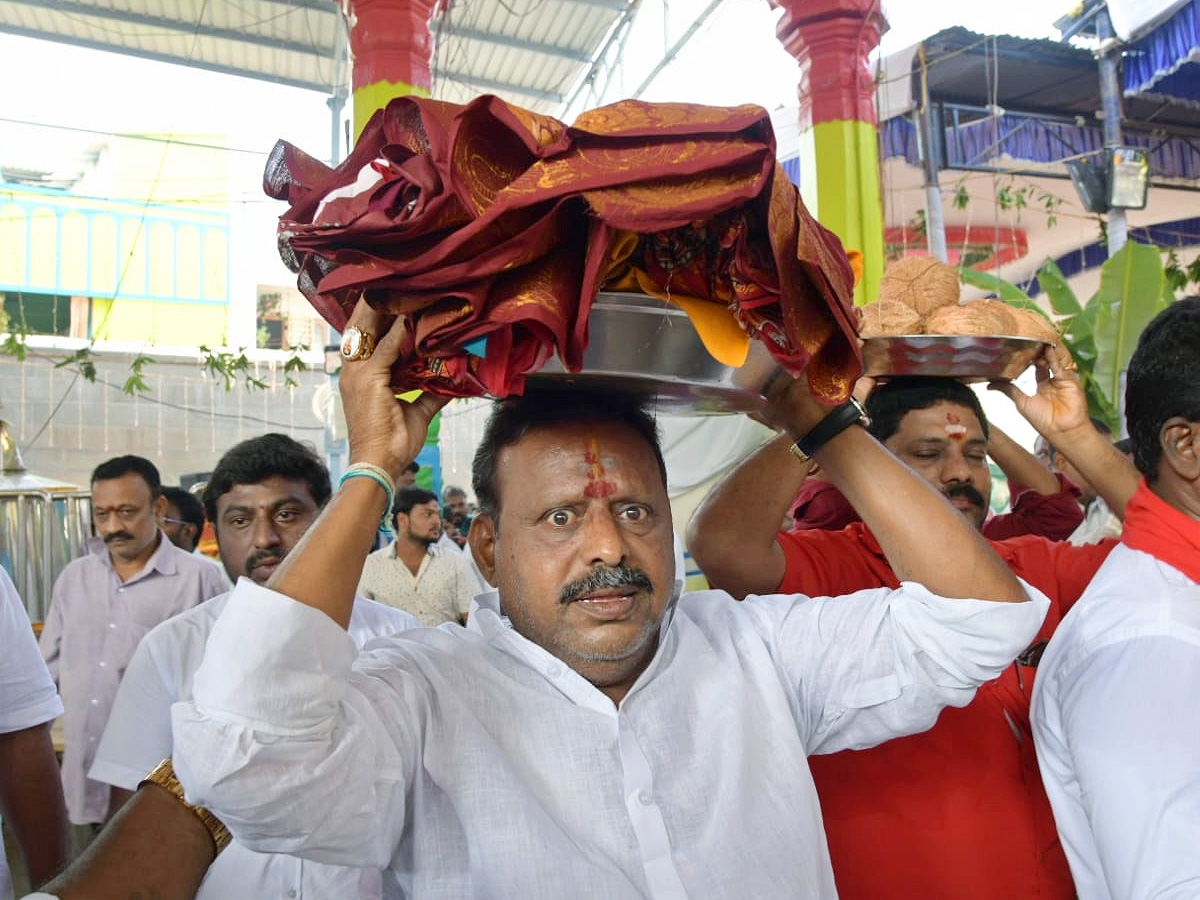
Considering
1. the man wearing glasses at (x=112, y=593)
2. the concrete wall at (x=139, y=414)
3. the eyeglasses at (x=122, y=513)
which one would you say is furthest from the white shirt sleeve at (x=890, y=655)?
the concrete wall at (x=139, y=414)

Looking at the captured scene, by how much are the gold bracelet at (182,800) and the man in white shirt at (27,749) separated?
1.37 m

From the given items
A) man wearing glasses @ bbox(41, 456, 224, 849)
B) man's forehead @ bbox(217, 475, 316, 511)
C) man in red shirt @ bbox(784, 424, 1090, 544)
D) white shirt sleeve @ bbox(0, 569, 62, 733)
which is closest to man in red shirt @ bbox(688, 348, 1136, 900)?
man in red shirt @ bbox(784, 424, 1090, 544)

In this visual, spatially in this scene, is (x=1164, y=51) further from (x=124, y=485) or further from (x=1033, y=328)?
(x=124, y=485)

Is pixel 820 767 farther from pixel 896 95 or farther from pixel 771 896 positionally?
pixel 896 95

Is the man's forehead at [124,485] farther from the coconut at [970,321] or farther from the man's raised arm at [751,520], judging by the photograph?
the coconut at [970,321]

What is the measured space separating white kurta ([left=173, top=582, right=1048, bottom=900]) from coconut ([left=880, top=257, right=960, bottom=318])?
1.93ft

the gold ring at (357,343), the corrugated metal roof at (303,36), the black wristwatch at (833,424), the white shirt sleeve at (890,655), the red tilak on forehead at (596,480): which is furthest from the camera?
the corrugated metal roof at (303,36)

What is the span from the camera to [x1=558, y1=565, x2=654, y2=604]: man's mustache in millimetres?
1503

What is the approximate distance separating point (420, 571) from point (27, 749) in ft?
11.4

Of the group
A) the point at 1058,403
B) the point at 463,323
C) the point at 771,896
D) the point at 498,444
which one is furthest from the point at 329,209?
the point at 1058,403

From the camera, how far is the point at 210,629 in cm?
221

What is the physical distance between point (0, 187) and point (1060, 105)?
39.6 ft

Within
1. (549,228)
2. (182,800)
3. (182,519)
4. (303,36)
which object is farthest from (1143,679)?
(303,36)

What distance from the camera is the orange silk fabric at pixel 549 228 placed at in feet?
3.55
